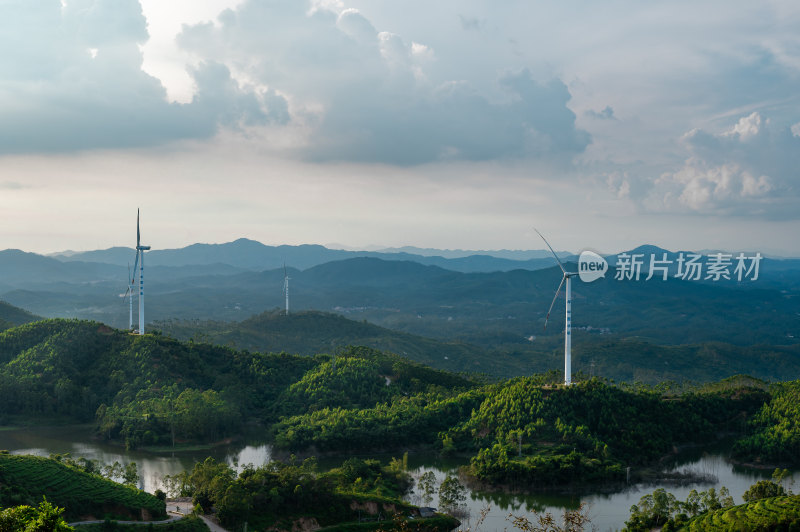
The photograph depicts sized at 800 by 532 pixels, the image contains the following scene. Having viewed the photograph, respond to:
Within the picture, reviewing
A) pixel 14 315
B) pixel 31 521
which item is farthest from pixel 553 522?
pixel 14 315

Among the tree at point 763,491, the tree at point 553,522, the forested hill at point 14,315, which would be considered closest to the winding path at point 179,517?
the tree at point 553,522

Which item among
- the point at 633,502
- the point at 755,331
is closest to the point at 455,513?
the point at 633,502

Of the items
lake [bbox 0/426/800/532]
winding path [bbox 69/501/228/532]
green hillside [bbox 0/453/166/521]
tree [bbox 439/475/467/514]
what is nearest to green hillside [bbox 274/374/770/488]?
lake [bbox 0/426/800/532]

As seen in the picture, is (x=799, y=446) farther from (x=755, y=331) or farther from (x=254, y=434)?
(x=755, y=331)

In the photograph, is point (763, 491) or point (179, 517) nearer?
point (179, 517)

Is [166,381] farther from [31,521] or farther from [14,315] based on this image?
[14,315]

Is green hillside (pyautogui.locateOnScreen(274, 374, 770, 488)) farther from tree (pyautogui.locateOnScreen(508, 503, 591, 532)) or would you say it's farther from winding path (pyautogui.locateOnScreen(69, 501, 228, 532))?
tree (pyautogui.locateOnScreen(508, 503, 591, 532))
